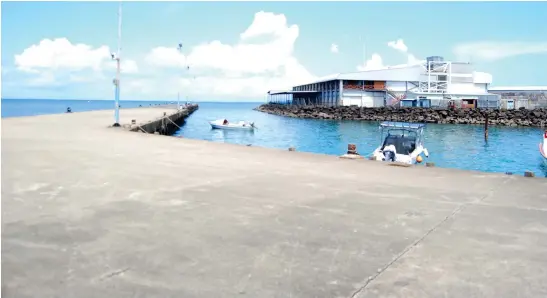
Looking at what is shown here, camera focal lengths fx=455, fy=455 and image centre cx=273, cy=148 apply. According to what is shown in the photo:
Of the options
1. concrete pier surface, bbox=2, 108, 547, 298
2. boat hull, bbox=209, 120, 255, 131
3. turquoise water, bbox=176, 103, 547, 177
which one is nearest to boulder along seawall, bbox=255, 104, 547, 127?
turquoise water, bbox=176, 103, 547, 177

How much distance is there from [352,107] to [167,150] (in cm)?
7053

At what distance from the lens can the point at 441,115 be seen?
7588 centimetres

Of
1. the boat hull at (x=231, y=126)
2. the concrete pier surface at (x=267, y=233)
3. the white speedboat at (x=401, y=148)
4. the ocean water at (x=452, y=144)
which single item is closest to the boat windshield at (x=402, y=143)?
the white speedboat at (x=401, y=148)

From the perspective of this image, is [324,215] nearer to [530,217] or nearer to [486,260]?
[486,260]

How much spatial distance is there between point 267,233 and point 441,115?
75798mm

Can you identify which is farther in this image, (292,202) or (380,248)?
(292,202)

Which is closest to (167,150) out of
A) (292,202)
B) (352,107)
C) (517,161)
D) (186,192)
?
(186,192)

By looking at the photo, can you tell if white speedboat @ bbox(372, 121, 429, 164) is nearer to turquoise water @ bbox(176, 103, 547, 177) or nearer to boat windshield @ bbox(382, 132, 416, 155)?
boat windshield @ bbox(382, 132, 416, 155)

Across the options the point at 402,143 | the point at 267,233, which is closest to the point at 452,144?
the point at 402,143

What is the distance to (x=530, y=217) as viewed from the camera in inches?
273

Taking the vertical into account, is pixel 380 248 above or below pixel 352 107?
below

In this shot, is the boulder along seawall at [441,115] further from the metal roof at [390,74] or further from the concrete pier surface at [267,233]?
the concrete pier surface at [267,233]

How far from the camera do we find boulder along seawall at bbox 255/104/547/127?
71.1 meters

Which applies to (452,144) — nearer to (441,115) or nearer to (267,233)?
(441,115)
